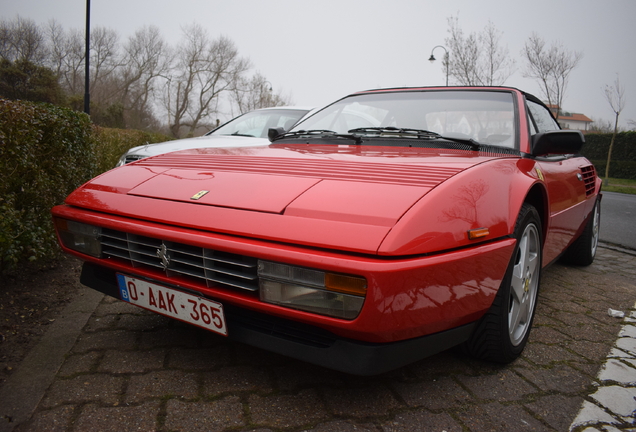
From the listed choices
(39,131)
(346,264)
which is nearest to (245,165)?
(346,264)

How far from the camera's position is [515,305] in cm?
213

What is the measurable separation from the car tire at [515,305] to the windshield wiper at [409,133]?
0.47 meters

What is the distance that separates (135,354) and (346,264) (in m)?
1.25

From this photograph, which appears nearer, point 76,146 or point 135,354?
point 135,354

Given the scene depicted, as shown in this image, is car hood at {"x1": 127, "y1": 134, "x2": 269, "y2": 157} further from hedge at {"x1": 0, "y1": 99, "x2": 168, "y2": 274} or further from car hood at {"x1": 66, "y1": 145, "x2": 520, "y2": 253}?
car hood at {"x1": 66, "y1": 145, "x2": 520, "y2": 253}

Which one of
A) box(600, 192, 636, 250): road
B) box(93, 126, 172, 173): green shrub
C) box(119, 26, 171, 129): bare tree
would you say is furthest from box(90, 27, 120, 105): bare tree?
box(600, 192, 636, 250): road

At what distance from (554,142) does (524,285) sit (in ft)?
2.57

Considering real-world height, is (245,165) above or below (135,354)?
above

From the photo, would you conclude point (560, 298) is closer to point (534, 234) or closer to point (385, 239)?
point (534, 234)

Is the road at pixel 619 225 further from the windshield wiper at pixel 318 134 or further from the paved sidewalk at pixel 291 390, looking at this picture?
the windshield wiper at pixel 318 134

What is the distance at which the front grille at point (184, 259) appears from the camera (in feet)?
5.25

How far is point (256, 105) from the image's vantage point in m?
44.2

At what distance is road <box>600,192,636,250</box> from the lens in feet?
19.1

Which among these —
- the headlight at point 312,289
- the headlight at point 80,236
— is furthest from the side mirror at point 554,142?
the headlight at point 80,236
